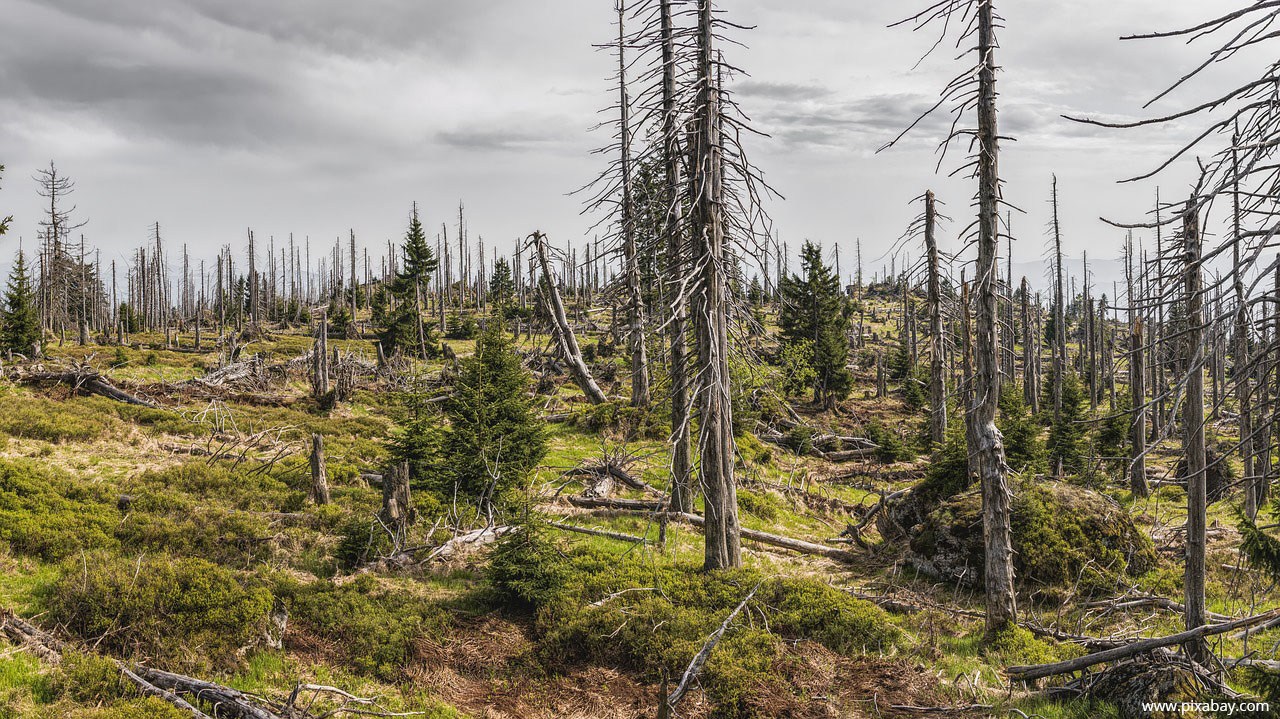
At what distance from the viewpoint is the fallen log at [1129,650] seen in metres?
A: 5.56

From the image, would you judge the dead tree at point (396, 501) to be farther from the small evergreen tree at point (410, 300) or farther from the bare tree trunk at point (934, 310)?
the small evergreen tree at point (410, 300)

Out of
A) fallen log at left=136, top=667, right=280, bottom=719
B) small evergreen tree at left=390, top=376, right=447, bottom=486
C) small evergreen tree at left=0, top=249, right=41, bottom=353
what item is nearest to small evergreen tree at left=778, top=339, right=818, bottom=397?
small evergreen tree at left=390, top=376, right=447, bottom=486

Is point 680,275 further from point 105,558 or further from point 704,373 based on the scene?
point 105,558

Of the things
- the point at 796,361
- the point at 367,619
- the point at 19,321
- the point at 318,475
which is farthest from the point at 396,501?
the point at 19,321

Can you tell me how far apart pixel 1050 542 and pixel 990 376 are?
15.3 ft

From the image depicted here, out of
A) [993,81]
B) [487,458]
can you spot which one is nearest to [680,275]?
[993,81]

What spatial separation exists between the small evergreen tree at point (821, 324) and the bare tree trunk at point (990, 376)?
2880 centimetres

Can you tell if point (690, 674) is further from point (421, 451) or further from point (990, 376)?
point (421, 451)

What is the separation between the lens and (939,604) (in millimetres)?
11023

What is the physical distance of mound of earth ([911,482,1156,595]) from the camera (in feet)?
A: 37.9

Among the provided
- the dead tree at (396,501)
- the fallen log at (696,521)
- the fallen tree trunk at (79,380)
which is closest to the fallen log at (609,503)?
the fallen log at (696,521)

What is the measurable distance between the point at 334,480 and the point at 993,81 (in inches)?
600

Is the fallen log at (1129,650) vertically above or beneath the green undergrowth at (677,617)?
above

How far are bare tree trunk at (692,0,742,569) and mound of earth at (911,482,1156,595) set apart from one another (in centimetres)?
519
